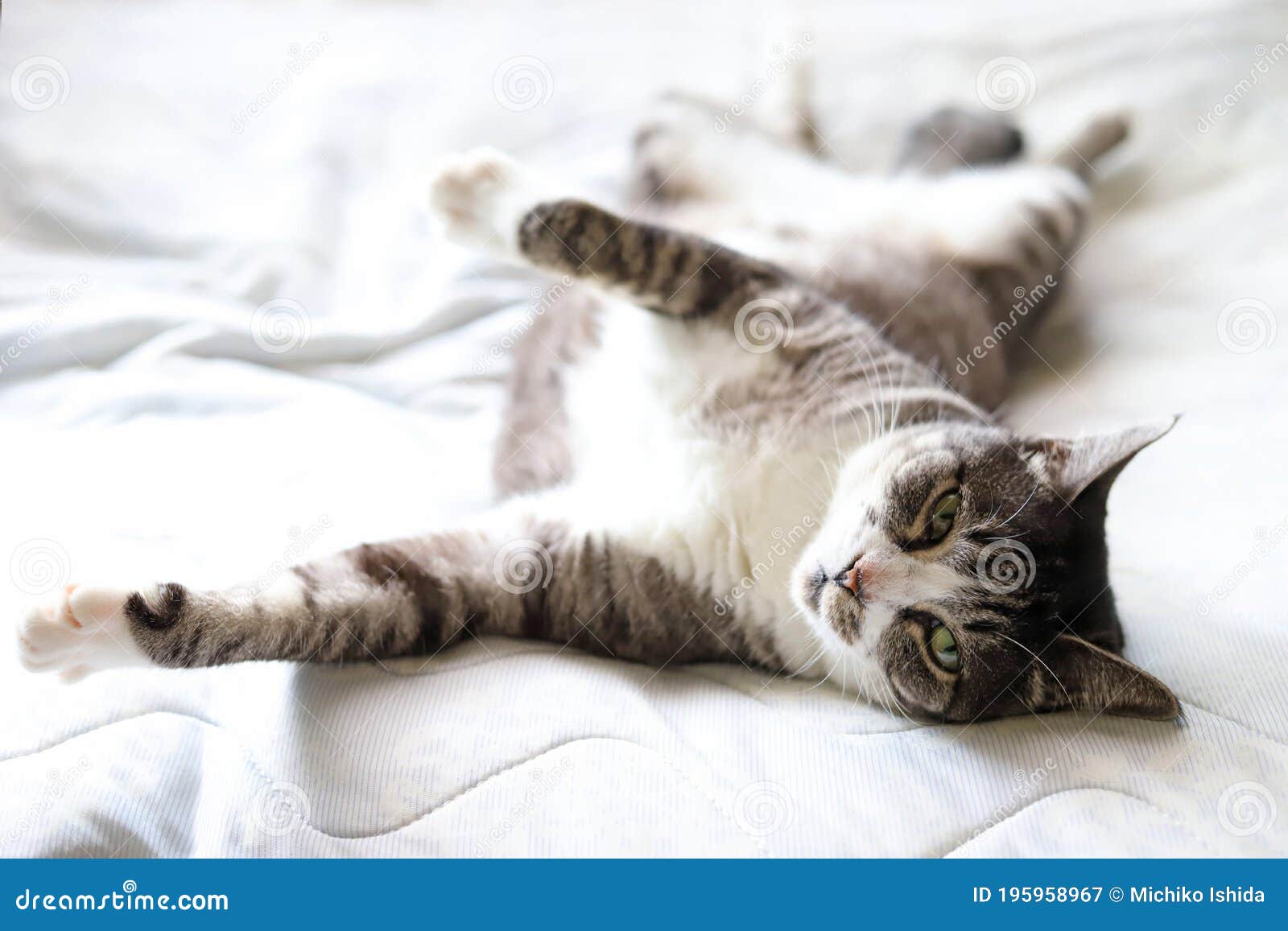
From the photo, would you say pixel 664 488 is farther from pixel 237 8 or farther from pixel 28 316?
pixel 237 8

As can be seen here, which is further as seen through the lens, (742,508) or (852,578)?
(742,508)

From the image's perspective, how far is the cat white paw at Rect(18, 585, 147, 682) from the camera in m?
1.15

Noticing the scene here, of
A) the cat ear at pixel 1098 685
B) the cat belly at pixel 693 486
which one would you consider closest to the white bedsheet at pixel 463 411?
the cat ear at pixel 1098 685

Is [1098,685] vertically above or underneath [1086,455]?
underneath

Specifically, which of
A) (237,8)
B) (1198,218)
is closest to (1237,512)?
(1198,218)

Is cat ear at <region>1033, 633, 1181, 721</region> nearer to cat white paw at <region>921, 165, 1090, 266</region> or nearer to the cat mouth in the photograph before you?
the cat mouth

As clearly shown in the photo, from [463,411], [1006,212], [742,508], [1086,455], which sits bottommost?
[463,411]

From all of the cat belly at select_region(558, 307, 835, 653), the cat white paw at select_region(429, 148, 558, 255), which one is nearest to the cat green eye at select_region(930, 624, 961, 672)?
the cat belly at select_region(558, 307, 835, 653)

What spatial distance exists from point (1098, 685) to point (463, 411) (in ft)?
3.87

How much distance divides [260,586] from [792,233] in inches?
50.4

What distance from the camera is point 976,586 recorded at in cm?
128

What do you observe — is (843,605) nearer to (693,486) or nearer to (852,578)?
(852,578)

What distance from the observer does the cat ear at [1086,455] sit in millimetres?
1260

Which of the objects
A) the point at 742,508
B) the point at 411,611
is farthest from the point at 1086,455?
the point at 411,611
